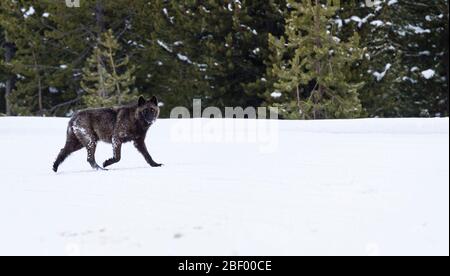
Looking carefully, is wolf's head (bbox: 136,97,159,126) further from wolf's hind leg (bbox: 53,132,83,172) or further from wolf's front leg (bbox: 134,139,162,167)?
wolf's hind leg (bbox: 53,132,83,172)

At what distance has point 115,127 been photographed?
9172 millimetres

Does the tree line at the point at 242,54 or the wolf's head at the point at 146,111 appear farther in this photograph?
the tree line at the point at 242,54

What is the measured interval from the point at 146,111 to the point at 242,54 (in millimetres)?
17994

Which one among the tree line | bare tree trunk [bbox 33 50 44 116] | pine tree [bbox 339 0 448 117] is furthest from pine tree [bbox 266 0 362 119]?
bare tree trunk [bbox 33 50 44 116]

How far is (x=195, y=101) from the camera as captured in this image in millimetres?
28062

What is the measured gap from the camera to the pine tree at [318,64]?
835 inches

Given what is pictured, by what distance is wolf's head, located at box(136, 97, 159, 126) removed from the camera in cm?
897

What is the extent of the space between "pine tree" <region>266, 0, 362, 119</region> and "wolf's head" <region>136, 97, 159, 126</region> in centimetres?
1256

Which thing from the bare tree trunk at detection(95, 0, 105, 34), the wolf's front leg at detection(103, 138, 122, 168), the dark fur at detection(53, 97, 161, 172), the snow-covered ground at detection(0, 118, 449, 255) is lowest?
the snow-covered ground at detection(0, 118, 449, 255)

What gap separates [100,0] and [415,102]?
16.3 meters

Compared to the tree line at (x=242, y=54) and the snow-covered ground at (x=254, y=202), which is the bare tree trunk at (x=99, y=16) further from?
the snow-covered ground at (x=254, y=202)

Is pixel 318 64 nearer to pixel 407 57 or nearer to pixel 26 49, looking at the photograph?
pixel 407 57

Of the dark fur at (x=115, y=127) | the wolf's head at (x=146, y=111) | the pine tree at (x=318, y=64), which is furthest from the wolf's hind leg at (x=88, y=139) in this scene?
the pine tree at (x=318, y=64)

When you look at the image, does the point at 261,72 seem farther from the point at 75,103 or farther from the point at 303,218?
the point at 303,218
